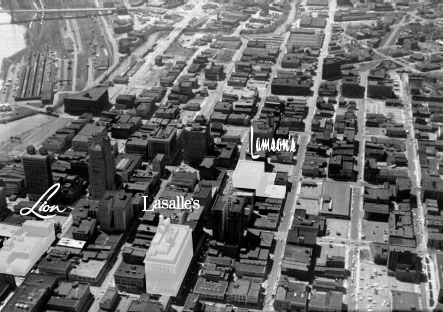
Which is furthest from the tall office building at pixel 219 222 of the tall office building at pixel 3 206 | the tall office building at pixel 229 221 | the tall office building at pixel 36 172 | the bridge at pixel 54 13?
the bridge at pixel 54 13

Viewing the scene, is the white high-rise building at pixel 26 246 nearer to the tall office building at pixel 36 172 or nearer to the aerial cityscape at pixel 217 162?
the aerial cityscape at pixel 217 162

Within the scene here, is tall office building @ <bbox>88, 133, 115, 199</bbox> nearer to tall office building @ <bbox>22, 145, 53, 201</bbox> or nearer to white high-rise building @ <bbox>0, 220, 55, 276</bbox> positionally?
tall office building @ <bbox>22, 145, 53, 201</bbox>

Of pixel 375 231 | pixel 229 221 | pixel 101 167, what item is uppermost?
pixel 101 167

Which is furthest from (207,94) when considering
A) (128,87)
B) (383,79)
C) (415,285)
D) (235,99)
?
(415,285)

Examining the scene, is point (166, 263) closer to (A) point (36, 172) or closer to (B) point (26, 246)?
(B) point (26, 246)

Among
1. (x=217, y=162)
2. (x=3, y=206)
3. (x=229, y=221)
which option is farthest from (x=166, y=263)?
(x=217, y=162)

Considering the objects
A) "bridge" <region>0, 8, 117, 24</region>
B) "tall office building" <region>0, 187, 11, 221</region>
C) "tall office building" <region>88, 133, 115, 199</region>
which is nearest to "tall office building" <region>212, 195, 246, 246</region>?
"tall office building" <region>88, 133, 115, 199</region>
